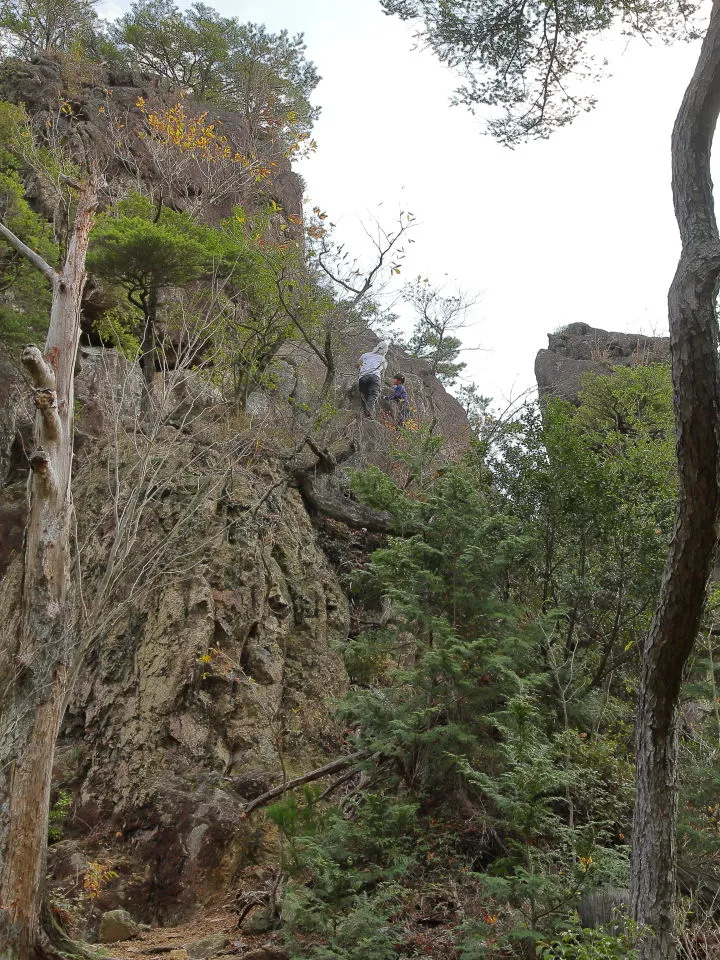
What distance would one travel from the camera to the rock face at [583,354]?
25.2m

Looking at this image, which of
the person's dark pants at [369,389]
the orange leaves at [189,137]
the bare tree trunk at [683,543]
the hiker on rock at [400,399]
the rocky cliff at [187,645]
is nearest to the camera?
the bare tree trunk at [683,543]

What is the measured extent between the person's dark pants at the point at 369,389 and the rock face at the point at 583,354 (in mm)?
9379

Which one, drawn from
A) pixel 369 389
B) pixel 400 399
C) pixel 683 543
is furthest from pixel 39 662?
pixel 400 399

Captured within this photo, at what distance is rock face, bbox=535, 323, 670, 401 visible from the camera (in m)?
25.2

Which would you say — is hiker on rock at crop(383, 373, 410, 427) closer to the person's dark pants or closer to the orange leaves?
the person's dark pants

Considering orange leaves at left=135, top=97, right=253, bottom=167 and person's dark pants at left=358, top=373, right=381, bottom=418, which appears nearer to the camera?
person's dark pants at left=358, top=373, right=381, bottom=418

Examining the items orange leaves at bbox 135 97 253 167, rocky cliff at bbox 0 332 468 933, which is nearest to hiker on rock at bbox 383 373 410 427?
rocky cliff at bbox 0 332 468 933

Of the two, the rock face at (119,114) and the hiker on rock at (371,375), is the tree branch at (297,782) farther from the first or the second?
the rock face at (119,114)

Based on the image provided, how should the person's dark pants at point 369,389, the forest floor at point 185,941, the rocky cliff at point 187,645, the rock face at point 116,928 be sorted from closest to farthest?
the forest floor at point 185,941, the rock face at point 116,928, the rocky cliff at point 187,645, the person's dark pants at point 369,389

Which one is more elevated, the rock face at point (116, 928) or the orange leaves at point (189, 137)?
the orange leaves at point (189, 137)

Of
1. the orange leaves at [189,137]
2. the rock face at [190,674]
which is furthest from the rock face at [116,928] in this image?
the orange leaves at [189,137]

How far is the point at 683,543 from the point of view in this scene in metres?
4.54

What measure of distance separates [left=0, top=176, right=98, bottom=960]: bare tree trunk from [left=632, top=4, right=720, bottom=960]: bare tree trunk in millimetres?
4233

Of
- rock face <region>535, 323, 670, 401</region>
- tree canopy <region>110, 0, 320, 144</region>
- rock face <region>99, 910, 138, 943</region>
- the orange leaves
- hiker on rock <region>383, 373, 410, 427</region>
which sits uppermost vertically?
tree canopy <region>110, 0, 320, 144</region>
